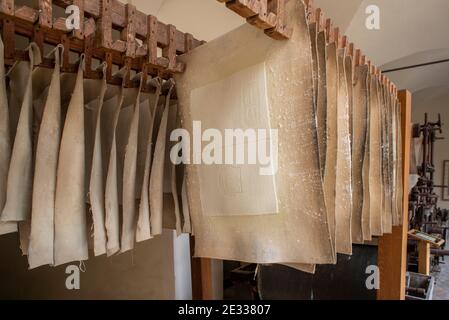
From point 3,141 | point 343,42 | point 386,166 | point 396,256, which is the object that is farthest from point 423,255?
point 3,141

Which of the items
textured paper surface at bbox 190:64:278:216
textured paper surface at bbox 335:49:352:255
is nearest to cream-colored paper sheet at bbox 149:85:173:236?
textured paper surface at bbox 190:64:278:216

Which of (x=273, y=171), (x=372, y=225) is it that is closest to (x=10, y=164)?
(x=273, y=171)

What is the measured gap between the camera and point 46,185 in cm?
60

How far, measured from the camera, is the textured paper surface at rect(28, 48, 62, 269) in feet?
1.92

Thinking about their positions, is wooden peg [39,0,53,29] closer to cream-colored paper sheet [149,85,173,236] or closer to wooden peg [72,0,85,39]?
wooden peg [72,0,85,39]

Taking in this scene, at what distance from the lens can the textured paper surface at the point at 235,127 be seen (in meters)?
0.62

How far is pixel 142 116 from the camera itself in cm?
82

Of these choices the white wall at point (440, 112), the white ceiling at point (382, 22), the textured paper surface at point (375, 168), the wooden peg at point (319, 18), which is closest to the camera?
the wooden peg at point (319, 18)

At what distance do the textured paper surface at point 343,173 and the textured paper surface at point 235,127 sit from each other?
24 cm

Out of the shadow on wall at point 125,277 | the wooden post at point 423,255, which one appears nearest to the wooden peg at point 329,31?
the shadow on wall at point 125,277

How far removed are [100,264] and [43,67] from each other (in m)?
2.05

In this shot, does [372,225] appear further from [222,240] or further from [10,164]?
[10,164]

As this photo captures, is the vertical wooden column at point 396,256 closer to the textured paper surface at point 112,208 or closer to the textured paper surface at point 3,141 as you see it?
the textured paper surface at point 112,208

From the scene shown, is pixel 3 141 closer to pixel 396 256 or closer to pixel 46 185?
pixel 46 185
